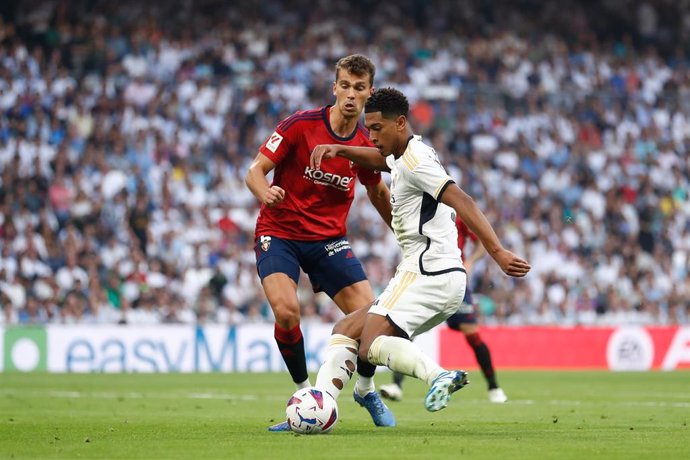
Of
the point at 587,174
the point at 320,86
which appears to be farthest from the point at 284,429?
the point at 587,174

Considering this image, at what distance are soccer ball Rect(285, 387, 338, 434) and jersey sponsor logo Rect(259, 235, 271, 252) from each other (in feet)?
4.95

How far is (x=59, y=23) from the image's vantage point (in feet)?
83.7

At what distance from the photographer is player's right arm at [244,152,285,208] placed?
8.83m

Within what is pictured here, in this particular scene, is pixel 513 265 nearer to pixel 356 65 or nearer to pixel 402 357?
pixel 402 357

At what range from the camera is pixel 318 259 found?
32.3 ft

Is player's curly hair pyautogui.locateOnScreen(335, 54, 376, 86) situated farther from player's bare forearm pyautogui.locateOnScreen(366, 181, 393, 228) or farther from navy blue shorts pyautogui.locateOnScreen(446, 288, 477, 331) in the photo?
navy blue shorts pyautogui.locateOnScreen(446, 288, 477, 331)

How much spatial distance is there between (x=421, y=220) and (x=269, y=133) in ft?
56.3

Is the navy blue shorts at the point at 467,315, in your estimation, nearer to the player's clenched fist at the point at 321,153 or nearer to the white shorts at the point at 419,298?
the player's clenched fist at the point at 321,153

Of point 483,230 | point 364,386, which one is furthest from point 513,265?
point 364,386

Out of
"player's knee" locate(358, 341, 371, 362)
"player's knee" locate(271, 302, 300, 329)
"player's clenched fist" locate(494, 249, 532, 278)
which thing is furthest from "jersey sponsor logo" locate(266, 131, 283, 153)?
"player's clenched fist" locate(494, 249, 532, 278)

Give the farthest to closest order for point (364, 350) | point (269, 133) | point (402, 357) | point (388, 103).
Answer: point (269, 133) → point (388, 103) → point (364, 350) → point (402, 357)

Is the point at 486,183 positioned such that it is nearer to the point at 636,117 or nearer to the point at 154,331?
the point at 636,117

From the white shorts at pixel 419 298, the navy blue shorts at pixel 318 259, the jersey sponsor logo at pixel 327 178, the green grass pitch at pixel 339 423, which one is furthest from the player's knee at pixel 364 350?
the jersey sponsor logo at pixel 327 178

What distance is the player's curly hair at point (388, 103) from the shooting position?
8461 mm
